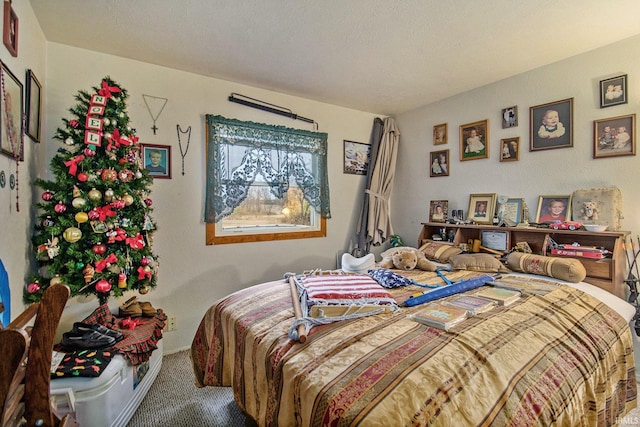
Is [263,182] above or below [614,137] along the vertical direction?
below

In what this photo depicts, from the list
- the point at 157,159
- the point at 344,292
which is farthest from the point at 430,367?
the point at 157,159

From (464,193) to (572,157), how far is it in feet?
3.02

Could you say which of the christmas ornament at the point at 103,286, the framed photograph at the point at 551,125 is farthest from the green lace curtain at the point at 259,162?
the framed photograph at the point at 551,125

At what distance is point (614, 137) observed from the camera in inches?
84.8

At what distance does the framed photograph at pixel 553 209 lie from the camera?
2365mm

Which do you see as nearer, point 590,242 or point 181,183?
point 590,242

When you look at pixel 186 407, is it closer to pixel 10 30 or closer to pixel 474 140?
pixel 10 30

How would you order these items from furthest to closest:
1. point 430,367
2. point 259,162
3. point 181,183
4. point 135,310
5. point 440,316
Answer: point 259,162
point 181,183
point 135,310
point 440,316
point 430,367

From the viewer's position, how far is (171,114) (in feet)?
8.11

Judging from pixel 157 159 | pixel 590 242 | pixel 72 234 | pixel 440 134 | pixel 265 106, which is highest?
pixel 265 106

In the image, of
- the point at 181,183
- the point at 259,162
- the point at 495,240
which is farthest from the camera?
the point at 259,162

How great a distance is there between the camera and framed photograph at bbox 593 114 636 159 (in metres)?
2.08

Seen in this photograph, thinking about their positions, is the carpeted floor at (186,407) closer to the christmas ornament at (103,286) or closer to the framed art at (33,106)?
the christmas ornament at (103,286)

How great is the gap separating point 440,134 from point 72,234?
3.39 metres
